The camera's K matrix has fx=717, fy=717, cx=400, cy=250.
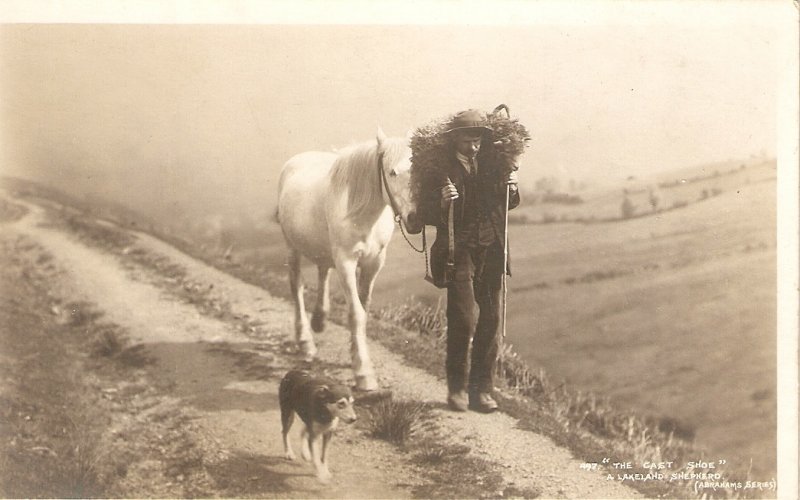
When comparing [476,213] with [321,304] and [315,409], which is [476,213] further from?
[315,409]

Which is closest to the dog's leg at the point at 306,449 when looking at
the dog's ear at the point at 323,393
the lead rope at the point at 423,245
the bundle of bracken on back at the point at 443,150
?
the dog's ear at the point at 323,393

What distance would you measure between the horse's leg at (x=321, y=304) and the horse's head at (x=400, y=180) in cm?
74

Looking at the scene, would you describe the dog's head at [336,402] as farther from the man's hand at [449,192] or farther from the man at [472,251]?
the man's hand at [449,192]

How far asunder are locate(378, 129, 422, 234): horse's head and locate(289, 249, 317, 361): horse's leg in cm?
80

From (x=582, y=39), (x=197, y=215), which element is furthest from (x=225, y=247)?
(x=582, y=39)

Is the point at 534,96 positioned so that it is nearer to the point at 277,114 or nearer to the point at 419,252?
the point at 419,252

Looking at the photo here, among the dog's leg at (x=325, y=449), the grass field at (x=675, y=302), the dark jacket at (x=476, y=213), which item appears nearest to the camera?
the dog's leg at (x=325, y=449)

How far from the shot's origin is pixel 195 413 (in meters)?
3.70

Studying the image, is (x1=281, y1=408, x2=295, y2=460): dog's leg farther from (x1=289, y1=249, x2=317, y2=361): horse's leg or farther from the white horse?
(x1=289, y1=249, x2=317, y2=361): horse's leg

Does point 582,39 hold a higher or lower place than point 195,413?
higher

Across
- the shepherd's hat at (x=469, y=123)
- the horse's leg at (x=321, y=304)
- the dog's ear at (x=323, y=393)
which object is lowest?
the dog's ear at (x=323, y=393)

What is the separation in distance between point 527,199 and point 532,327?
765 millimetres

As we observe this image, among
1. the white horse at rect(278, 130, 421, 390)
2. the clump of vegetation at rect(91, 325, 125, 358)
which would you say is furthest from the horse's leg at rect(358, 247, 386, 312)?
the clump of vegetation at rect(91, 325, 125, 358)

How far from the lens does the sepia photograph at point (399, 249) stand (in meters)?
3.59
